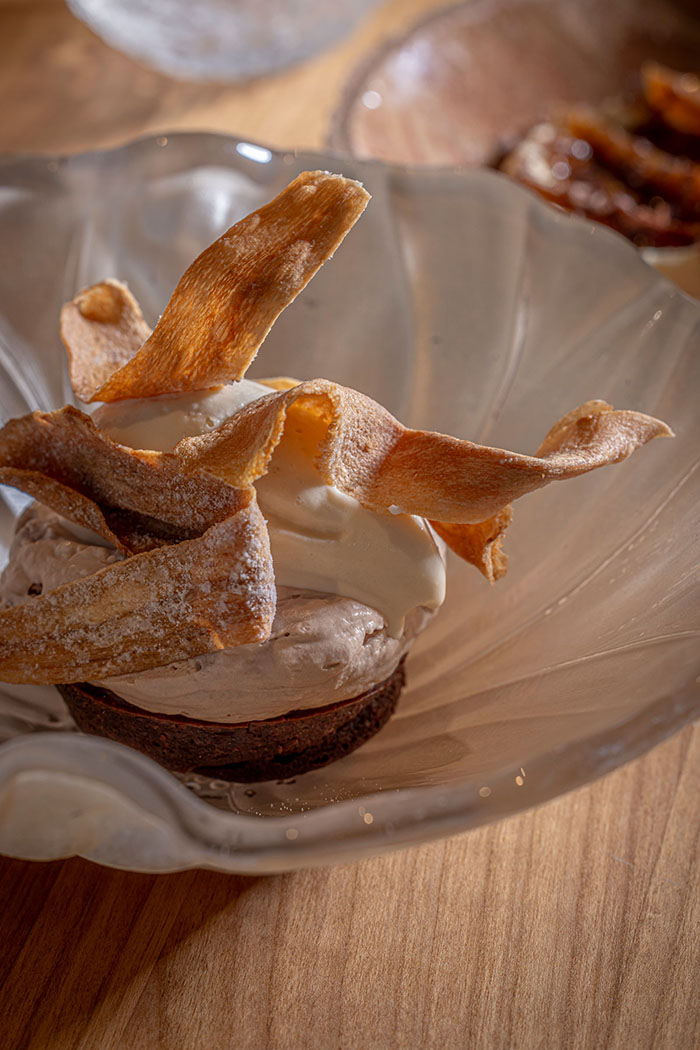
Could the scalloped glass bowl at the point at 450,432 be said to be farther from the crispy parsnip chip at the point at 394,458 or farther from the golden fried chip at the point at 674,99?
the golden fried chip at the point at 674,99

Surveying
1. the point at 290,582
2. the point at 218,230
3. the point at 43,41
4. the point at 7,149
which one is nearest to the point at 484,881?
the point at 290,582

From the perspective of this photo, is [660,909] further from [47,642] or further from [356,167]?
[356,167]

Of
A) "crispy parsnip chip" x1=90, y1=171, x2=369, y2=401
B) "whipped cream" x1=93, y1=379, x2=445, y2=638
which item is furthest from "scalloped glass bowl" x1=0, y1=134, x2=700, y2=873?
"crispy parsnip chip" x1=90, y1=171, x2=369, y2=401

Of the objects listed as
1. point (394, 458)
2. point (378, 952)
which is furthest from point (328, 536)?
point (378, 952)

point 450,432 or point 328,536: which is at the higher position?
point 328,536

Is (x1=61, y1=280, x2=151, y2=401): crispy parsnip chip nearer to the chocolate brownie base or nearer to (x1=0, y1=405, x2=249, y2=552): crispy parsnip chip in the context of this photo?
(x1=0, y1=405, x2=249, y2=552): crispy parsnip chip

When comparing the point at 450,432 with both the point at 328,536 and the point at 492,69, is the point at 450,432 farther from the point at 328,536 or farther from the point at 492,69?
the point at 492,69
